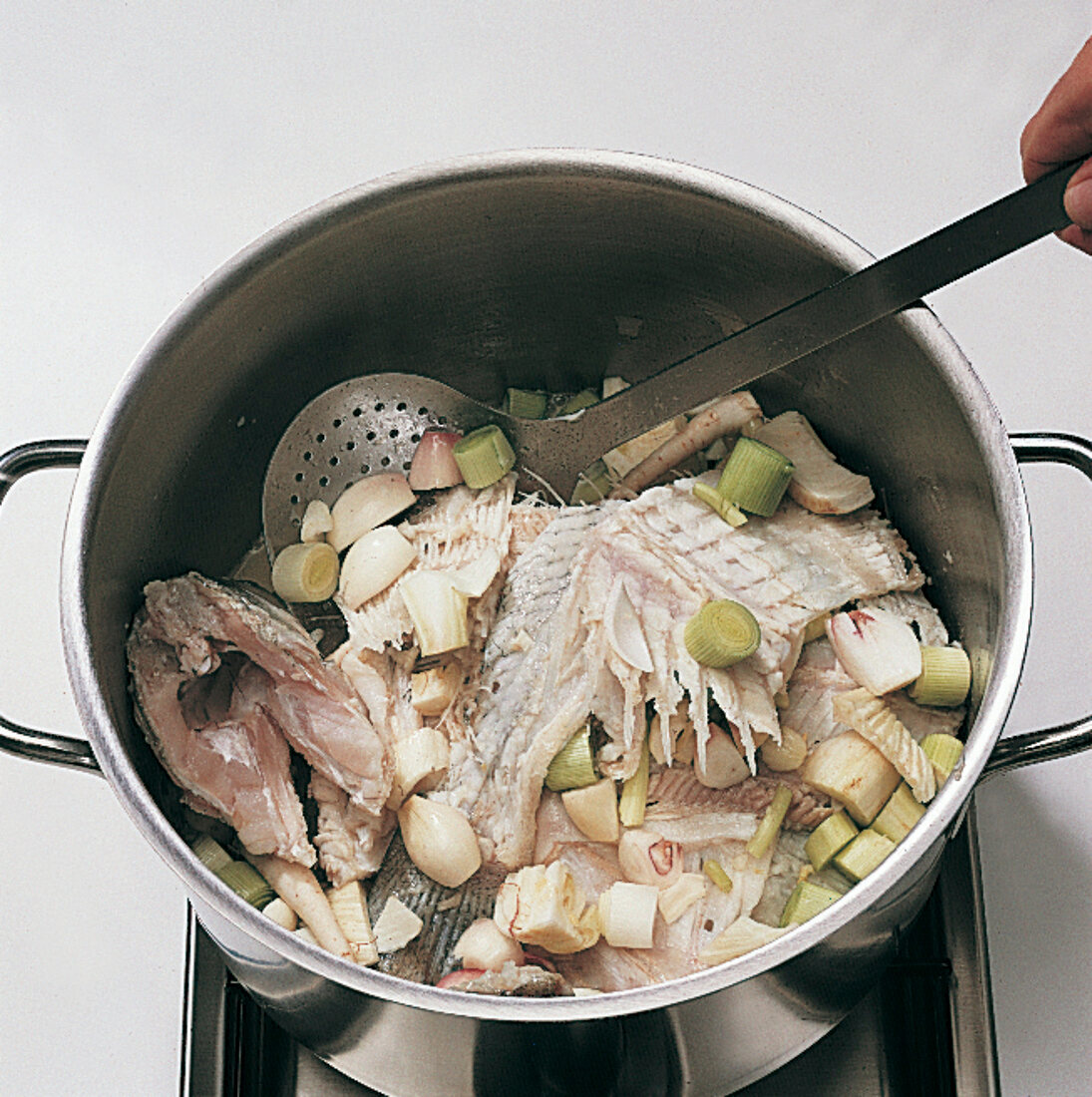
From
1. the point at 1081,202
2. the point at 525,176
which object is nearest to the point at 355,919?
the point at 525,176

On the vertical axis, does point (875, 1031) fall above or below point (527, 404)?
below

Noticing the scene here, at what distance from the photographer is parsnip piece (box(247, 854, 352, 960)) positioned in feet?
3.31

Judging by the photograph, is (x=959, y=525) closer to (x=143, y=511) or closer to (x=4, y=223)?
(x=143, y=511)

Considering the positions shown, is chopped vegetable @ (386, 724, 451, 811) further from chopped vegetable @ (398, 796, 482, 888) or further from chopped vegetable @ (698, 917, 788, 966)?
chopped vegetable @ (698, 917, 788, 966)

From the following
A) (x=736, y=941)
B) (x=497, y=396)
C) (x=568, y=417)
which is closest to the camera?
(x=736, y=941)

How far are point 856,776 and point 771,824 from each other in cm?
8

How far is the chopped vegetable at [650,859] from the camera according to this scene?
1.01 m

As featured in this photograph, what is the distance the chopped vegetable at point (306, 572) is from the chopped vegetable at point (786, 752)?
1.34 ft

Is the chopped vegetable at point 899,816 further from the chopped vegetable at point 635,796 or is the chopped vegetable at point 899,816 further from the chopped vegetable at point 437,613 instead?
the chopped vegetable at point 437,613

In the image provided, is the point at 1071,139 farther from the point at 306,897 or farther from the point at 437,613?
the point at 306,897

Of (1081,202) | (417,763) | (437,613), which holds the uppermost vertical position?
(1081,202)

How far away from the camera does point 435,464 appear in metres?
1.19

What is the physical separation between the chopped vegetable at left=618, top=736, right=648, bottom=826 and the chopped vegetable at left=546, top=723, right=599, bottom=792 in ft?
0.09

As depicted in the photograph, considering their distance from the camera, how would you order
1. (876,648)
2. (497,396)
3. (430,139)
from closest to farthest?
(876,648), (497,396), (430,139)
